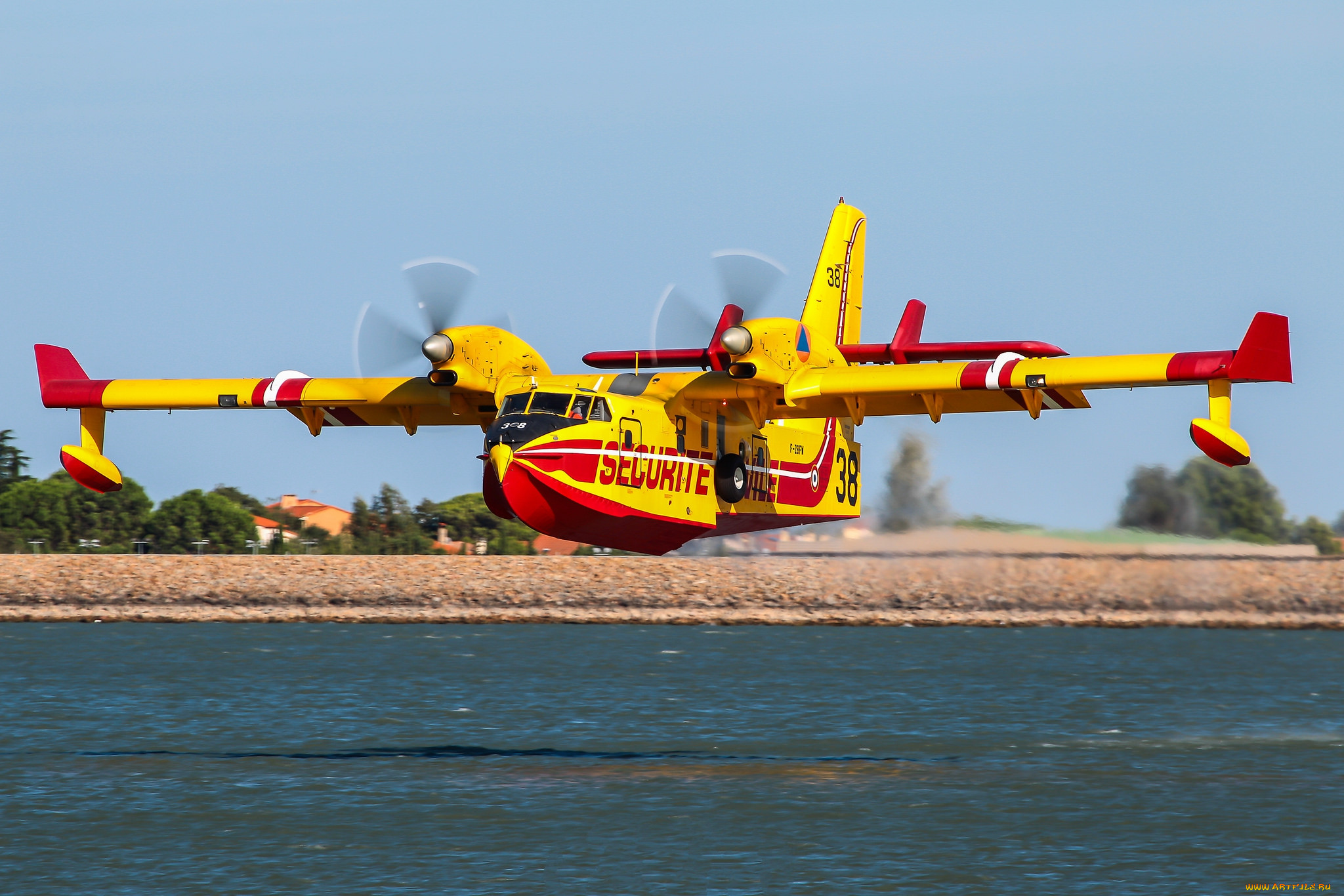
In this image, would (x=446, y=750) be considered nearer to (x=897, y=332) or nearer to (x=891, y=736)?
(x=891, y=736)

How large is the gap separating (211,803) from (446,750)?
35.3ft

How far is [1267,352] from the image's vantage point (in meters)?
20.0

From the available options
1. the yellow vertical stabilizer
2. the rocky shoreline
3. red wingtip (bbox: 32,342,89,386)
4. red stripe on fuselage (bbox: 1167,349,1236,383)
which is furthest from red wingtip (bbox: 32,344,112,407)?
the rocky shoreline

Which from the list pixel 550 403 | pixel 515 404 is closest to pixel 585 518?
pixel 550 403

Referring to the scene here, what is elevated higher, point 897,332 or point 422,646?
point 897,332

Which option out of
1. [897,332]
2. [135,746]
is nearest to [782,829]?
[897,332]

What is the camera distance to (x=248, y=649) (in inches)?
3216

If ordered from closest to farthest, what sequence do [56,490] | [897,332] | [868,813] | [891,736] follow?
→ [897,332], [868,813], [891,736], [56,490]

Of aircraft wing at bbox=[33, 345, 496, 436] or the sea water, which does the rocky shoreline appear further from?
aircraft wing at bbox=[33, 345, 496, 436]

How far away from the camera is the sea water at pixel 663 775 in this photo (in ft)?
91.9

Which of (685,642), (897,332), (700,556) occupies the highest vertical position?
(897,332)

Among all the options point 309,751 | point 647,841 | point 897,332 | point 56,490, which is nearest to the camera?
point 897,332

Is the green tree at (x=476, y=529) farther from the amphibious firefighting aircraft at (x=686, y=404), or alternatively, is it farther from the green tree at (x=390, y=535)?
the amphibious firefighting aircraft at (x=686, y=404)

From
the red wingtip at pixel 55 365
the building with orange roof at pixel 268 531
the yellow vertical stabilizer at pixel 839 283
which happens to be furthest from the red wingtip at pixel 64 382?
the building with orange roof at pixel 268 531
